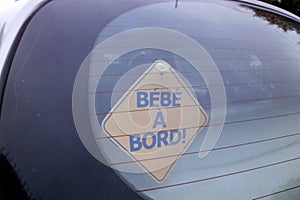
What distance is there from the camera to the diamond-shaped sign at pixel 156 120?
3.34 feet

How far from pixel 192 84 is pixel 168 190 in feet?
1.17

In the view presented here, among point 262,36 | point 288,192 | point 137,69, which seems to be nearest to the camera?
point 137,69

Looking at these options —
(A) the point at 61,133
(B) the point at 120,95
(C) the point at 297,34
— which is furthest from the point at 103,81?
(C) the point at 297,34

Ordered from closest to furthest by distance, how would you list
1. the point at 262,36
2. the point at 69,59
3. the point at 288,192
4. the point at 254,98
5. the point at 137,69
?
the point at 69,59, the point at 137,69, the point at 288,192, the point at 254,98, the point at 262,36

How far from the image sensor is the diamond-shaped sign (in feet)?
3.34

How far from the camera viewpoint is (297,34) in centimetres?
174

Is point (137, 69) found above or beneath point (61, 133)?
above

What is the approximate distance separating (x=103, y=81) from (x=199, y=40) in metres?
0.43

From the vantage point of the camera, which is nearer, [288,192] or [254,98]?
[288,192]

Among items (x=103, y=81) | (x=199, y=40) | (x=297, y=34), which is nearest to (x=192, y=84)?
(x=199, y=40)

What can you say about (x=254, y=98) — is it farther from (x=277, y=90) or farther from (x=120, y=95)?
(x=120, y=95)

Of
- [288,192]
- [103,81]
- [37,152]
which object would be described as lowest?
[288,192]

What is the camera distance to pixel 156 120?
1075mm

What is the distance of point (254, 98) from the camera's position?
1335 millimetres
